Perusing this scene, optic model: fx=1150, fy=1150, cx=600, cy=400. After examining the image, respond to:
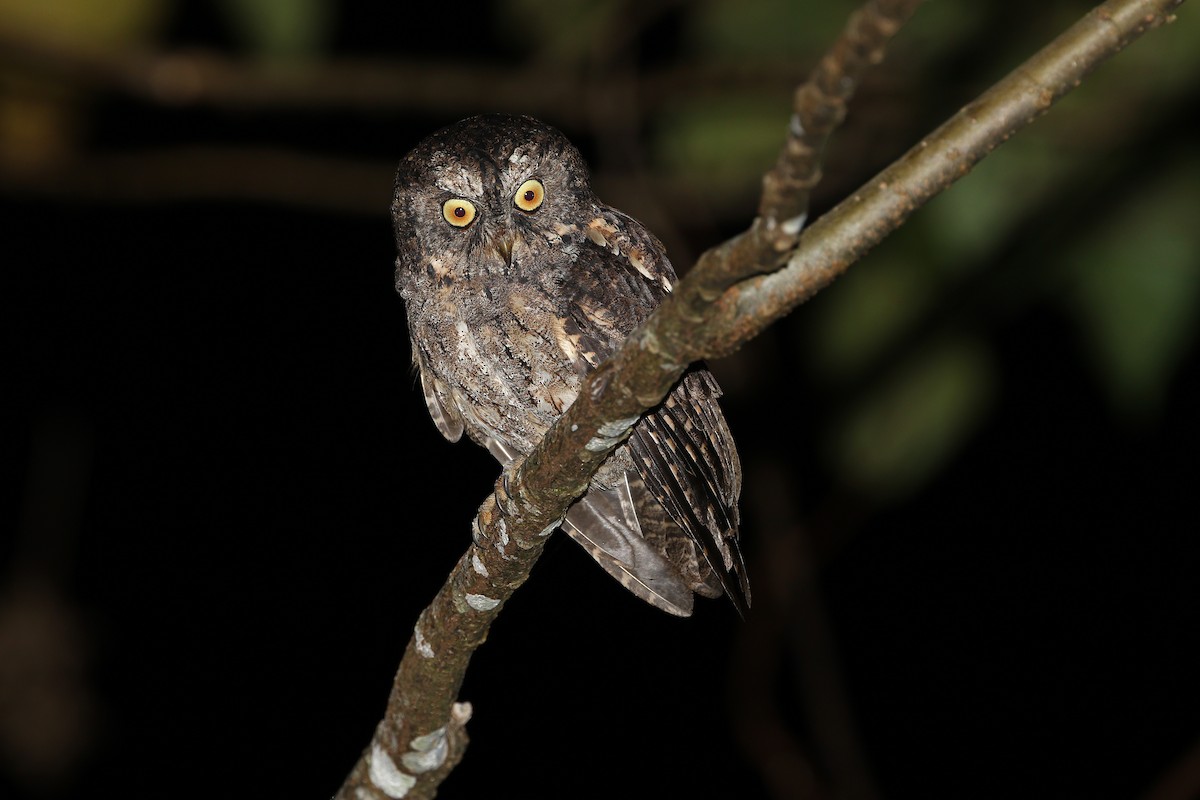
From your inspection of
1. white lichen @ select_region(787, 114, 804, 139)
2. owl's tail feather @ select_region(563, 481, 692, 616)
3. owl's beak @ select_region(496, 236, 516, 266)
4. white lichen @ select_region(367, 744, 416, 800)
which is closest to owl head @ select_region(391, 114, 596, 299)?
owl's beak @ select_region(496, 236, 516, 266)

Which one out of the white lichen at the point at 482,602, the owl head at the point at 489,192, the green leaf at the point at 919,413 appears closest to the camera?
the white lichen at the point at 482,602

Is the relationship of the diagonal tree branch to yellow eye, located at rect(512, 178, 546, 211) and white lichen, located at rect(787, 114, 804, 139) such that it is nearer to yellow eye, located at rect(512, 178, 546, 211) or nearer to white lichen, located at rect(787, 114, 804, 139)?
white lichen, located at rect(787, 114, 804, 139)

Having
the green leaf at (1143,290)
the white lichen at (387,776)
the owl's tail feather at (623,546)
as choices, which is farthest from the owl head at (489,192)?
→ the green leaf at (1143,290)

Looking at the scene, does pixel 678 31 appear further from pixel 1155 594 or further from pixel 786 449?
pixel 1155 594

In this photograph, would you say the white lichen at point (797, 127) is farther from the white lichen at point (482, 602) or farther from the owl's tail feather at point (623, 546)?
the owl's tail feather at point (623, 546)

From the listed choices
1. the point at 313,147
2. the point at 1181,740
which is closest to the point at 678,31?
the point at 313,147
